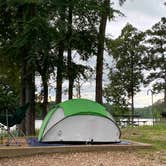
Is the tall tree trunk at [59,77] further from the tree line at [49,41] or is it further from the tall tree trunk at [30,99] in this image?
the tall tree trunk at [30,99]

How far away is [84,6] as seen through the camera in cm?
1838

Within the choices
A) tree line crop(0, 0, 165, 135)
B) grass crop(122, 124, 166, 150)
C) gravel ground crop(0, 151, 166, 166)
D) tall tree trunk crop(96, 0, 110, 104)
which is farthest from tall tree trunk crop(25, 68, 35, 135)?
gravel ground crop(0, 151, 166, 166)

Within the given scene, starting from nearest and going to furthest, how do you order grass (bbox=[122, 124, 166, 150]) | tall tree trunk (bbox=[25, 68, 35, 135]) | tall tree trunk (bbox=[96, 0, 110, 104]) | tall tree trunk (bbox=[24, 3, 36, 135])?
grass (bbox=[122, 124, 166, 150])
tall tree trunk (bbox=[24, 3, 36, 135])
tall tree trunk (bbox=[25, 68, 35, 135])
tall tree trunk (bbox=[96, 0, 110, 104])

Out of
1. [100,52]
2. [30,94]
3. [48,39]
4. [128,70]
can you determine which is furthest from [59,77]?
[128,70]

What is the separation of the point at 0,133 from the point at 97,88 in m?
4.80

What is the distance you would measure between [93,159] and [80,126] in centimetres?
222

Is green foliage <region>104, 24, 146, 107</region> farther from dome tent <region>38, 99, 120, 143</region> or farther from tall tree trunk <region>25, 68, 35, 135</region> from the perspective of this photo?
dome tent <region>38, 99, 120, 143</region>

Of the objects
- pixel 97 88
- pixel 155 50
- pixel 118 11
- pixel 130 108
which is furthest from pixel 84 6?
pixel 155 50

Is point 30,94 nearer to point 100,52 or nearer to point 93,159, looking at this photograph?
point 100,52

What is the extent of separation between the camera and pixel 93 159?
412 inches

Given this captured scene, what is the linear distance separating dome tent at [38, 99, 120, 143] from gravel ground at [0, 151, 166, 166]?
1.21 meters

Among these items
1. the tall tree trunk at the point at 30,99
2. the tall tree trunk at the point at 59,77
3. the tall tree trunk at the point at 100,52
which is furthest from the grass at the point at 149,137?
the tall tree trunk at the point at 30,99

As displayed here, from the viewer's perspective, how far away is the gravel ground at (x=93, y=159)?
32.3ft

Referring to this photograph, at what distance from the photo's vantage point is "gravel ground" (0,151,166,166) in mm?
9859
